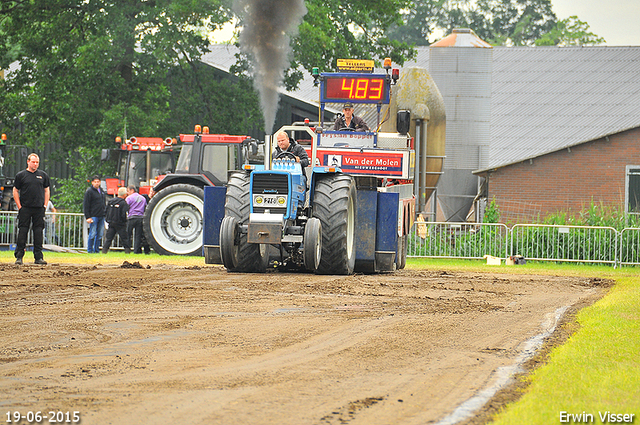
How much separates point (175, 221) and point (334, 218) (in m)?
8.02

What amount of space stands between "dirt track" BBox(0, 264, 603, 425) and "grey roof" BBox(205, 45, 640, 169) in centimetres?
2431

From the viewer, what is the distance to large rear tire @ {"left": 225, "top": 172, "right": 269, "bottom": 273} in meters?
14.0

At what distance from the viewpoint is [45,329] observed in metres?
7.89

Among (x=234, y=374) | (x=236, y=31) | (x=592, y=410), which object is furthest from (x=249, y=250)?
(x=236, y=31)

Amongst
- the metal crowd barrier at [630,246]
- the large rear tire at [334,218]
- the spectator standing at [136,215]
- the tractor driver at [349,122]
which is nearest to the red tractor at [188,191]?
the spectator standing at [136,215]

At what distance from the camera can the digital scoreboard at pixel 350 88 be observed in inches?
687

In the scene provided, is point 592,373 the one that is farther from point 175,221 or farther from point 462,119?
point 462,119

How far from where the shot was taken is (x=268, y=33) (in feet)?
72.1

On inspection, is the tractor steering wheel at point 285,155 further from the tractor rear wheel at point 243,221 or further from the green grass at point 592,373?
the green grass at point 592,373

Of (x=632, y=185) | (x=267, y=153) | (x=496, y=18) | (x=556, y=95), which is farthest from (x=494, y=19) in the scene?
(x=267, y=153)

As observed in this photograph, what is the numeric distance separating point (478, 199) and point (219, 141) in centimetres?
1138

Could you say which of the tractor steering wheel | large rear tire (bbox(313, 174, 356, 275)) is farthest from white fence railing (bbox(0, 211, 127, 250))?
large rear tire (bbox(313, 174, 356, 275))

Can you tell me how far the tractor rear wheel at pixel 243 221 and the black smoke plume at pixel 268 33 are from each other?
669 centimetres

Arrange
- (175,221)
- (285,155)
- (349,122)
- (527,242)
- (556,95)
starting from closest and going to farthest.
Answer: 1. (285,155)
2. (349,122)
3. (175,221)
4. (527,242)
5. (556,95)
